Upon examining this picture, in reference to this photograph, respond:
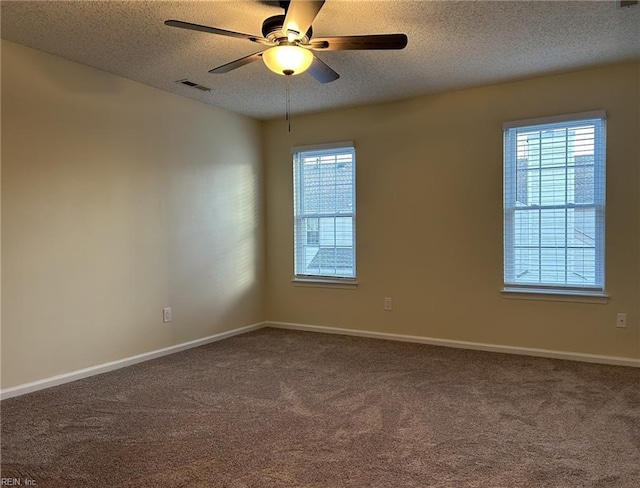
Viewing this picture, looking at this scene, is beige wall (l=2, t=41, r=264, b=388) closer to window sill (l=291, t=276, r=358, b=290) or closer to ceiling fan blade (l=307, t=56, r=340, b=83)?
window sill (l=291, t=276, r=358, b=290)

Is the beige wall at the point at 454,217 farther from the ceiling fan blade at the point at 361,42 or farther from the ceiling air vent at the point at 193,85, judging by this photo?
the ceiling fan blade at the point at 361,42

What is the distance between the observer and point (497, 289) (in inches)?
170

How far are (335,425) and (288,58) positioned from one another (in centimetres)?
215

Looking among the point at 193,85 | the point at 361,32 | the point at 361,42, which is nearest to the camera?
the point at 361,42

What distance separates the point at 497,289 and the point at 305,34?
115 inches

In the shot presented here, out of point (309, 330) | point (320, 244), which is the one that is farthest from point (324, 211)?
point (309, 330)

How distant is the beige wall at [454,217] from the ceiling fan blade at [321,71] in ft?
5.95

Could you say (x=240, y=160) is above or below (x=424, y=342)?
above

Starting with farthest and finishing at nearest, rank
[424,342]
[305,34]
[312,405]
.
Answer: [424,342]
[312,405]
[305,34]

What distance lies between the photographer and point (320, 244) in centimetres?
530

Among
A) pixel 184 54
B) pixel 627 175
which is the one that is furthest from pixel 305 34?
pixel 627 175

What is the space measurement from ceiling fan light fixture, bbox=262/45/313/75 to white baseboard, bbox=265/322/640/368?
9.84 feet

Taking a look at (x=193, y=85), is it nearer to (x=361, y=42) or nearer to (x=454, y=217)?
(x=361, y=42)

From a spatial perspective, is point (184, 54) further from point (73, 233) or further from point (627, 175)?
point (627, 175)
